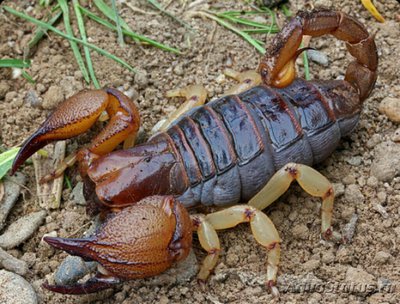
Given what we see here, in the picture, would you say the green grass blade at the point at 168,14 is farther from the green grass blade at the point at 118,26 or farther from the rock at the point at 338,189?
the rock at the point at 338,189

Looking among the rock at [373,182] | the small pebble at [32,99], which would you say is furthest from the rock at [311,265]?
the small pebble at [32,99]

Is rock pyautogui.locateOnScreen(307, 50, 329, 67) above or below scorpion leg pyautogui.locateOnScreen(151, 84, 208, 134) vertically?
below

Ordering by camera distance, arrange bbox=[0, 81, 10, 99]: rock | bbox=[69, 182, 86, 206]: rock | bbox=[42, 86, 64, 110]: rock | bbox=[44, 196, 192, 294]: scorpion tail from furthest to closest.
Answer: bbox=[0, 81, 10, 99]: rock, bbox=[42, 86, 64, 110]: rock, bbox=[69, 182, 86, 206]: rock, bbox=[44, 196, 192, 294]: scorpion tail

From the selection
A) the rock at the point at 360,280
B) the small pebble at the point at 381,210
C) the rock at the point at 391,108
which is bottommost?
the small pebble at the point at 381,210

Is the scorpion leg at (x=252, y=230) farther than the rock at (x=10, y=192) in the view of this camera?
No

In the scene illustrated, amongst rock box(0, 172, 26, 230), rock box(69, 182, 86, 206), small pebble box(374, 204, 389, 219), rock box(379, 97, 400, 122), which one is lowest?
small pebble box(374, 204, 389, 219)

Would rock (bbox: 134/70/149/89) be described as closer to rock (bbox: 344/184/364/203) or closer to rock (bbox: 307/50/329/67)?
rock (bbox: 307/50/329/67)

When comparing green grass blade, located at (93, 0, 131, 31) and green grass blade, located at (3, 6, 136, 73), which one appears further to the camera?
green grass blade, located at (93, 0, 131, 31)

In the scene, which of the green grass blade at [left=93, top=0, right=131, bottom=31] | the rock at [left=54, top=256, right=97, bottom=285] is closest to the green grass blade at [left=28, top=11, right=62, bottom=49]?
the green grass blade at [left=93, top=0, right=131, bottom=31]
